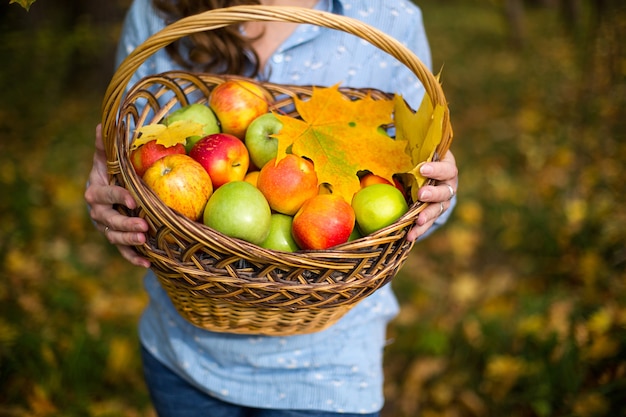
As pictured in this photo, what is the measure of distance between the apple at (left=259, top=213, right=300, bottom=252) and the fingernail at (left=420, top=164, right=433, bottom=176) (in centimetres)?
30

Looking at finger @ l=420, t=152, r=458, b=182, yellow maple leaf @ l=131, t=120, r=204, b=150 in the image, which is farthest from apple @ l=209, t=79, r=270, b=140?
finger @ l=420, t=152, r=458, b=182

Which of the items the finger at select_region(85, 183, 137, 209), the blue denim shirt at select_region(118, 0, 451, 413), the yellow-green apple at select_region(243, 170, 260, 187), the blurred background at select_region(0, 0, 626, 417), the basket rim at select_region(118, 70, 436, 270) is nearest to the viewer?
the basket rim at select_region(118, 70, 436, 270)

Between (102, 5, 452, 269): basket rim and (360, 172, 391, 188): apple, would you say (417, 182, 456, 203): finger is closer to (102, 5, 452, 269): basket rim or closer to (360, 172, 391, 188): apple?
(102, 5, 452, 269): basket rim

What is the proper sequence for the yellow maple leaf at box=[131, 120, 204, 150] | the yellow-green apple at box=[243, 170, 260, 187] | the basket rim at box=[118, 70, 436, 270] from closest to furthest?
1. the basket rim at box=[118, 70, 436, 270]
2. the yellow maple leaf at box=[131, 120, 204, 150]
3. the yellow-green apple at box=[243, 170, 260, 187]

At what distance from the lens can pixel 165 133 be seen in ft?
3.52

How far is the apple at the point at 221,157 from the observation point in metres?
1.10

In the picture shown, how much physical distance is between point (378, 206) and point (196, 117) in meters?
0.47

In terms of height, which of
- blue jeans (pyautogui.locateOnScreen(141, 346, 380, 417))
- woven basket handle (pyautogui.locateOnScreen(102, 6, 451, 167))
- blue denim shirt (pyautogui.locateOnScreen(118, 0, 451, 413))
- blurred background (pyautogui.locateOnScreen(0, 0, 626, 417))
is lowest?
blurred background (pyautogui.locateOnScreen(0, 0, 626, 417))

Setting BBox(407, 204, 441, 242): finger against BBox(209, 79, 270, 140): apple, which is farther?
BBox(209, 79, 270, 140): apple

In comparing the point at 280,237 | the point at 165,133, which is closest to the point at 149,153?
the point at 165,133

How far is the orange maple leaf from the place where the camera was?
3.63ft

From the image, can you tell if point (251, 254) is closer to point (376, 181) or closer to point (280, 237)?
point (280, 237)

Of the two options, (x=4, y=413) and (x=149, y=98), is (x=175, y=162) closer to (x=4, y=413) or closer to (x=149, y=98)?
(x=149, y=98)

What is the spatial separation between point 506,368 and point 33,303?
2015mm
